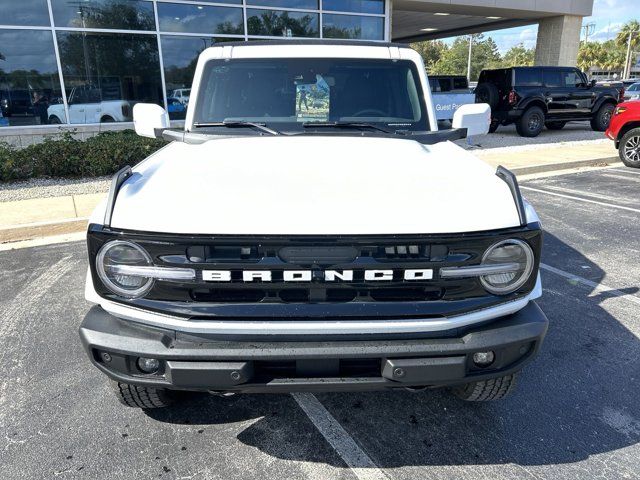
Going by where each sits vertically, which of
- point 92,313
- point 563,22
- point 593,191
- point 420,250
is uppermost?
point 563,22

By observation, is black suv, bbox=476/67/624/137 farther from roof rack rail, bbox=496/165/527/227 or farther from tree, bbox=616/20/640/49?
tree, bbox=616/20/640/49

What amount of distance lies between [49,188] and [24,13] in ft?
17.4

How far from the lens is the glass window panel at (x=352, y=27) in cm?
1414

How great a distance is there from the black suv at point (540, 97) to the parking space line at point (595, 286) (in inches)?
446

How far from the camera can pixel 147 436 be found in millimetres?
2578

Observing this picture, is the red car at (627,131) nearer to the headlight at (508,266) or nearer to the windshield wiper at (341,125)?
the windshield wiper at (341,125)

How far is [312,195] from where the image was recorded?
2.08 meters

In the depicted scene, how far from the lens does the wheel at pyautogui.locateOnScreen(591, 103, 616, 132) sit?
53.0ft

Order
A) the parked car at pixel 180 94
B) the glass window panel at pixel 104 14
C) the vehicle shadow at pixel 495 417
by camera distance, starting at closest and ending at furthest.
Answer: the vehicle shadow at pixel 495 417 < the glass window panel at pixel 104 14 < the parked car at pixel 180 94

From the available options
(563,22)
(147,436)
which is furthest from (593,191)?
(563,22)

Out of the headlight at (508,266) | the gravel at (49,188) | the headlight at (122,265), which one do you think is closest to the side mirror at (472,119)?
the headlight at (508,266)

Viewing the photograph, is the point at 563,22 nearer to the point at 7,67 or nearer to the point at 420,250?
the point at 7,67

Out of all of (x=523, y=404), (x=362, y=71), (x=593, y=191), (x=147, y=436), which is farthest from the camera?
(x=593, y=191)

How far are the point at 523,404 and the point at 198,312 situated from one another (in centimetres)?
198
